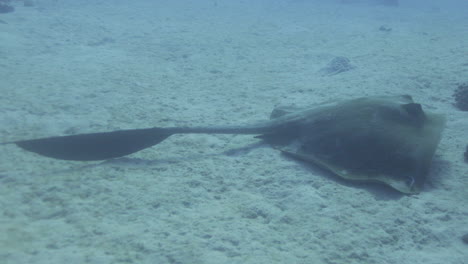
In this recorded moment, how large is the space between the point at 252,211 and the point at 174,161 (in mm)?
1377

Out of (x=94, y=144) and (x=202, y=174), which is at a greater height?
(x=94, y=144)

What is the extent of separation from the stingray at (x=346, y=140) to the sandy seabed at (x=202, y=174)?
0.18m

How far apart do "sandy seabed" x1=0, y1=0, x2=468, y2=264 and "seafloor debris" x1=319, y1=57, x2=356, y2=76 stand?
34 centimetres

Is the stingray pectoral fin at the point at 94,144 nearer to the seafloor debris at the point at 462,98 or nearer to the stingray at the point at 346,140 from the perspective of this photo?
the stingray at the point at 346,140

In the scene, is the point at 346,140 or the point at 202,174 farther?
the point at 202,174

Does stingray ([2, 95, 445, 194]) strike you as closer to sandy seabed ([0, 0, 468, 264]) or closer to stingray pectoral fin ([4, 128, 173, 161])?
stingray pectoral fin ([4, 128, 173, 161])

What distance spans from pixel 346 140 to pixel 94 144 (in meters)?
2.88

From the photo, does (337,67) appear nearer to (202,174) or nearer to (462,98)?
(462,98)

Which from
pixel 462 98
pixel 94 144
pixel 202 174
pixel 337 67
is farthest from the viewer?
pixel 337 67

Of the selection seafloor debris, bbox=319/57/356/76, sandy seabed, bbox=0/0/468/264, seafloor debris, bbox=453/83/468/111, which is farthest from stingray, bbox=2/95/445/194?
seafloor debris, bbox=319/57/356/76

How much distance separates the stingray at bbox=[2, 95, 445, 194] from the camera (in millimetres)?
3490

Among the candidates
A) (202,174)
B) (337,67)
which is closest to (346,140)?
(202,174)

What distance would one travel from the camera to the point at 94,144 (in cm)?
383

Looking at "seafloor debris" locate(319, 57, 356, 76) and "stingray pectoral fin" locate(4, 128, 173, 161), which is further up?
"seafloor debris" locate(319, 57, 356, 76)
